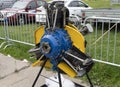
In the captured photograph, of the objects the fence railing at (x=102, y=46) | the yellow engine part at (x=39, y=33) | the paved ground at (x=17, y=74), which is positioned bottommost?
the paved ground at (x=17, y=74)

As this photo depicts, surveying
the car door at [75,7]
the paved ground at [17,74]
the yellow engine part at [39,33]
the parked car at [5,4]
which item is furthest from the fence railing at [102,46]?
the parked car at [5,4]

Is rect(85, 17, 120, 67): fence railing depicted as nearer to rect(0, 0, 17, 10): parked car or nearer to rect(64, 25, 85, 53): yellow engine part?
rect(64, 25, 85, 53): yellow engine part

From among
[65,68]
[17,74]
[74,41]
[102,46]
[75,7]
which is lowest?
[17,74]

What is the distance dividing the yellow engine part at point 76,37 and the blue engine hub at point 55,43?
2.2 inches

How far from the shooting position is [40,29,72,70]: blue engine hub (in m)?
3.30

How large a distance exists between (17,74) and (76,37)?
8.19ft

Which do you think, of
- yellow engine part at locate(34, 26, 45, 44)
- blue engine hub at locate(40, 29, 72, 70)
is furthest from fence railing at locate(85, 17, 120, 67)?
blue engine hub at locate(40, 29, 72, 70)

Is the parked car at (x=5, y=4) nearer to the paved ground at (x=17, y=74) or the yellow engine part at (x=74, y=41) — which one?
the paved ground at (x=17, y=74)

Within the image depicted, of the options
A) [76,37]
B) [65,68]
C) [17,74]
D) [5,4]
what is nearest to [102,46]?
[17,74]

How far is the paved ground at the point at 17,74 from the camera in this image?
4.95 meters

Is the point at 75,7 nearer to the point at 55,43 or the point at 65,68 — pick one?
the point at 65,68

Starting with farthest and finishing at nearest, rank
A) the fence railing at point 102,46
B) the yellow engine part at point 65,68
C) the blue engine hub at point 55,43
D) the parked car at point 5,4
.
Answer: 1. the parked car at point 5,4
2. the fence railing at point 102,46
3. the yellow engine part at point 65,68
4. the blue engine hub at point 55,43

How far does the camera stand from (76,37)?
3.38m

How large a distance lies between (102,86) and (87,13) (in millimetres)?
6735
